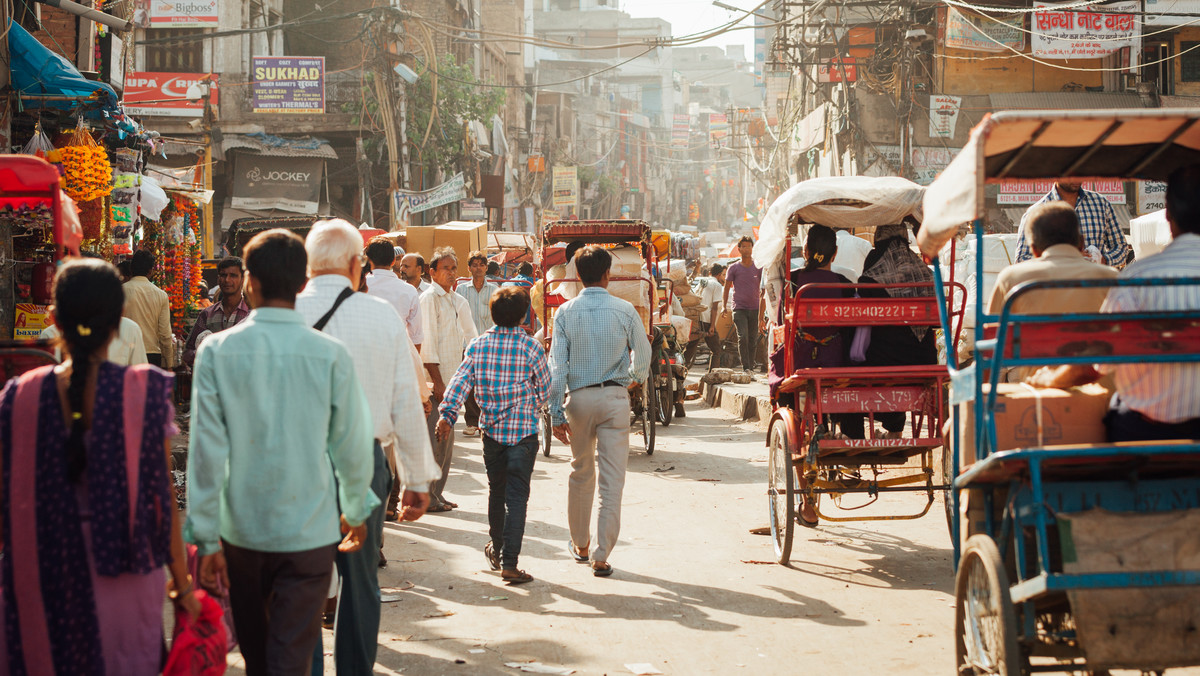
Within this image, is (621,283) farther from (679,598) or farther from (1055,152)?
(1055,152)

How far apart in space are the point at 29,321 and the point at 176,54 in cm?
2097

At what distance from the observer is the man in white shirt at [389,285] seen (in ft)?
27.0

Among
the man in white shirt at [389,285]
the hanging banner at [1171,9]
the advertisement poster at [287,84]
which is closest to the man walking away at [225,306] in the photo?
the man in white shirt at [389,285]

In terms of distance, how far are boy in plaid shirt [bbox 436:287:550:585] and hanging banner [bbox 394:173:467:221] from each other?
71.4 feet

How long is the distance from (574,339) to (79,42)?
9.29 metres

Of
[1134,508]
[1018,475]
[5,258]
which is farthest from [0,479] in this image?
[5,258]

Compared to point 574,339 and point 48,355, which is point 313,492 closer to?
point 48,355

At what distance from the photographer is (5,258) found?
32.8 feet

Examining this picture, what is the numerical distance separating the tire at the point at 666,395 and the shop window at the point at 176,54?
19.3 meters

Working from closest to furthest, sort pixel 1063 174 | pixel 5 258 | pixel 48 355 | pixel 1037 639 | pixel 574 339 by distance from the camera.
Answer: pixel 1037 639
pixel 48 355
pixel 1063 174
pixel 574 339
pixel 5 258

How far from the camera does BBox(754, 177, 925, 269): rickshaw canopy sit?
7559 mm

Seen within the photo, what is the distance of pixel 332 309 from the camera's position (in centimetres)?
469

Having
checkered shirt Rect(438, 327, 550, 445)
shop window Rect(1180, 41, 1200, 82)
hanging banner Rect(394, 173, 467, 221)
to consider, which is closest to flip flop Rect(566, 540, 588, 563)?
checkered shirt Rect(438, 327, 550, 445)

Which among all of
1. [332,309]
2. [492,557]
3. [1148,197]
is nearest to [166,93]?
[492,557]
